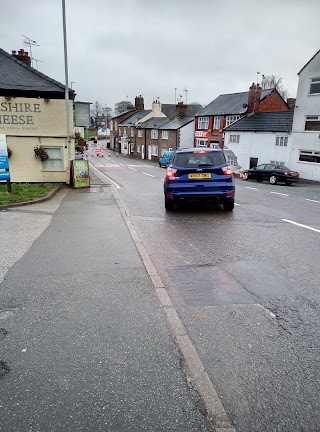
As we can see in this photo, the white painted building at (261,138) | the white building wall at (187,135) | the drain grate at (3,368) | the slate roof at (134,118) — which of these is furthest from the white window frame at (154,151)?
the drain grate at (3,368)

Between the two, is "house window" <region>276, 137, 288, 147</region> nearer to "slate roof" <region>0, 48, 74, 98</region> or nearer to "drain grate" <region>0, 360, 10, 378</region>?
"slate roof" <region>0, 48, 74, 98</region>

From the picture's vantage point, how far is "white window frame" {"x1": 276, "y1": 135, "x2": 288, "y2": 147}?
26.8 metres

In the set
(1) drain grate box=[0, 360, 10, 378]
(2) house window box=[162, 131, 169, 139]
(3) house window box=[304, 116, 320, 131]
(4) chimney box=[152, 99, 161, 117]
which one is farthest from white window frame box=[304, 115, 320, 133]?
(4) chimney box=[152, 99, 161, 117]

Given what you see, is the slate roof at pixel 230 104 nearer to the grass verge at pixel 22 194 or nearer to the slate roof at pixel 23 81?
the slate roof at pixel 23 81

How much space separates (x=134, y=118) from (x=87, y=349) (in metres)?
64.1

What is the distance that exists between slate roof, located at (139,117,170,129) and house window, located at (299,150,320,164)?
2777 centimetres

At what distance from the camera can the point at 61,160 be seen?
15.7 meters

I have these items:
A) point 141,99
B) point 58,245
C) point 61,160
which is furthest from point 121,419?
point 141,99

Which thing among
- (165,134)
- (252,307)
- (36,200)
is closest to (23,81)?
(36,200)

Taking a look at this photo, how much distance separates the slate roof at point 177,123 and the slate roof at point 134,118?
14.2 metres

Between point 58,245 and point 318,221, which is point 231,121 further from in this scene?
point 58,245

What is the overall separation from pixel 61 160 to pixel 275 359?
14815 mm

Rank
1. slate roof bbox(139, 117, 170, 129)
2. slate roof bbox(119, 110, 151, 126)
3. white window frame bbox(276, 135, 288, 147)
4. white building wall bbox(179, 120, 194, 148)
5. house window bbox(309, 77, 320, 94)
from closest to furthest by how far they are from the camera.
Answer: house window bbox(309, 77, 320, 94)
white window frame bbox(276, 135, 288, 147)
white building wall bbox(179, 120, 194, 148)
slate roof bbox(139, 117, 170, 129)
slate roof bbox(119, 110, 151, 126)

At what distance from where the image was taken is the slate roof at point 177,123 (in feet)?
144
